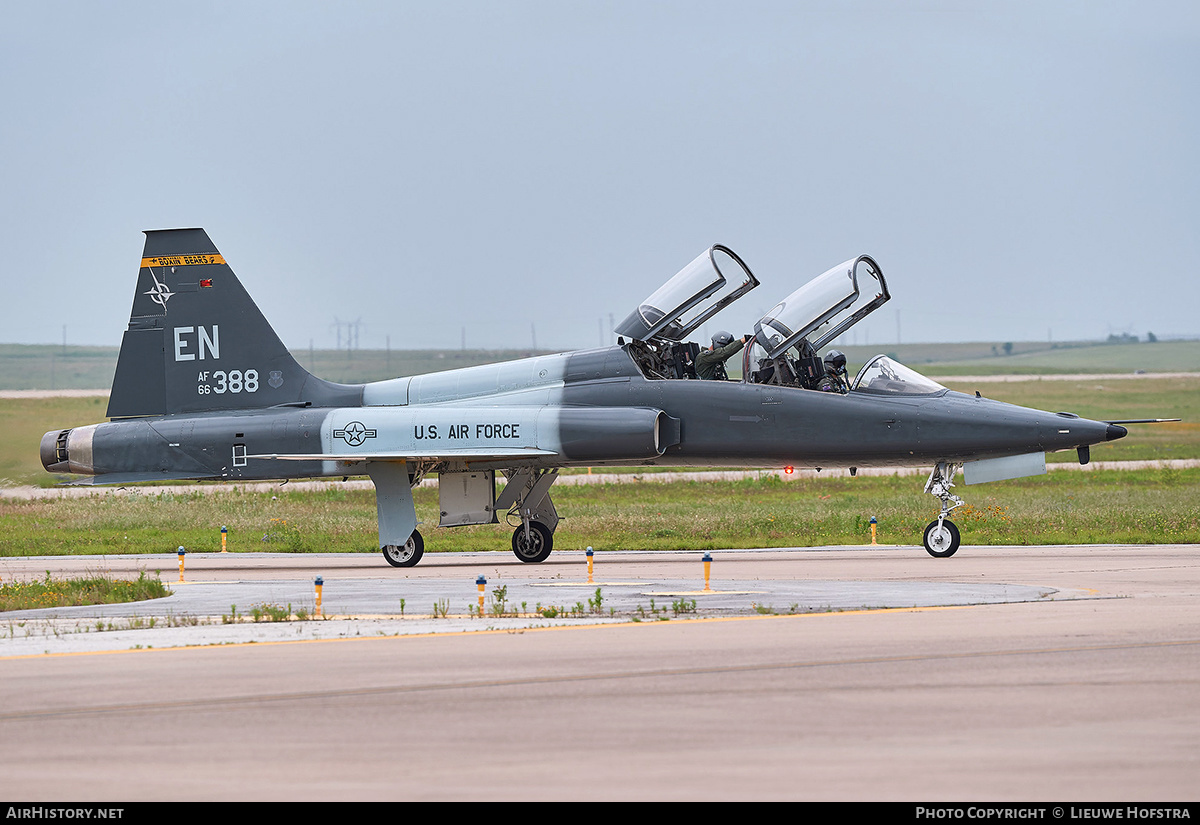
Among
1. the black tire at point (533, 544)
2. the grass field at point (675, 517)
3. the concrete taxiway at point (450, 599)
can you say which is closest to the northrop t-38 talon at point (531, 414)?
the black tire at point (533, 544)

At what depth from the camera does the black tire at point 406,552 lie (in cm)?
2164

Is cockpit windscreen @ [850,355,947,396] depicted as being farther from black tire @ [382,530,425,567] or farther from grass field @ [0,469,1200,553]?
black tire @ [382,530,425,567]

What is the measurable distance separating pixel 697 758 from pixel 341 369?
177502 mm

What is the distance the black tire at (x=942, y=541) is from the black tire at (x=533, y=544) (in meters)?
5.97

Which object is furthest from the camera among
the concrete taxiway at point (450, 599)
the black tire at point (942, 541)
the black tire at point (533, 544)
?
the black tire at point (533, 544)

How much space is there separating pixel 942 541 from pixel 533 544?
647cm

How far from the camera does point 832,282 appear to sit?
2111 cm

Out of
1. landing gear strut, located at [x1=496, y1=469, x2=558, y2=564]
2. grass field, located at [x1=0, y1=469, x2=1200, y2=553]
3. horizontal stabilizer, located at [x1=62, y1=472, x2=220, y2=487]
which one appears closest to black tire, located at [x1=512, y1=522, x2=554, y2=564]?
landing gear strut, located at [x1=496, y1=469, x2=558, y2=564]

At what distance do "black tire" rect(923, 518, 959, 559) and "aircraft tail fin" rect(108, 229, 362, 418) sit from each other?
9.80 metres

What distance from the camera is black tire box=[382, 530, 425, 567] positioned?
21.6 metres

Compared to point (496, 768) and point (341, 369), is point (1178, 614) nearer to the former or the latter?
point (496, 768)

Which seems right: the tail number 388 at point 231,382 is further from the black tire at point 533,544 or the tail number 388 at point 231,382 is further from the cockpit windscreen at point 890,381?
the cockpit windscreen at point 890,381

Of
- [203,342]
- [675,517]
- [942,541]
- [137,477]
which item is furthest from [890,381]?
[137,477]
